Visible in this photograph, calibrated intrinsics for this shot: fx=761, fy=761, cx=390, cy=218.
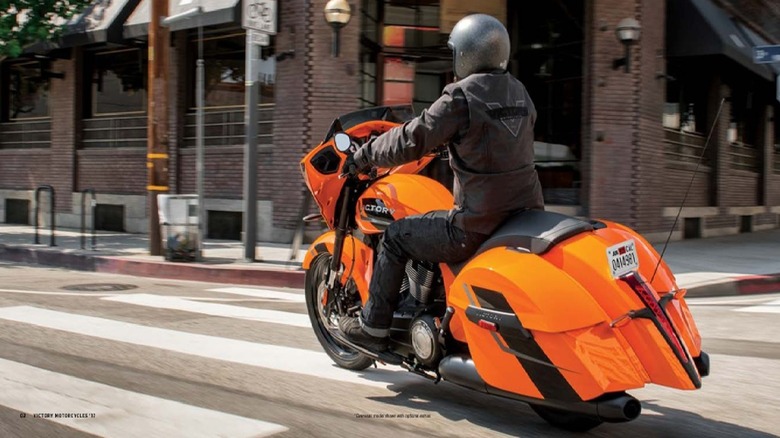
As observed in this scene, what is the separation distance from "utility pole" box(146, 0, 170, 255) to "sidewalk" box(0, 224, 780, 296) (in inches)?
44.6

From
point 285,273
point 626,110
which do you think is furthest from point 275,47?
point 626,110

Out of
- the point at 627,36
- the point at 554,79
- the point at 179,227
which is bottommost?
the point at 179,227

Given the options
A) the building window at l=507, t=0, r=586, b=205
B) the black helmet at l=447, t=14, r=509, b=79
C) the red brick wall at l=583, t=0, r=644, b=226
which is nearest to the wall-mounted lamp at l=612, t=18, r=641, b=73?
the red brick wall at l=583, t=0, r=644, b=226

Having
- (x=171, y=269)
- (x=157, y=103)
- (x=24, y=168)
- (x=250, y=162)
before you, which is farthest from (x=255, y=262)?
(x=24, y=168)

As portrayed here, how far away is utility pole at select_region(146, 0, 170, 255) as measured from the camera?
11.0 metres

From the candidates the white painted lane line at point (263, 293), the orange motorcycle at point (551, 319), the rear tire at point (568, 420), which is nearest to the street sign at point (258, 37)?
the white painted lane line at point (263, 293)

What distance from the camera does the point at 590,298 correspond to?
3082 millimetres

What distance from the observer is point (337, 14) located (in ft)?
42.5

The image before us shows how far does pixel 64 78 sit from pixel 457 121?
1679 cm

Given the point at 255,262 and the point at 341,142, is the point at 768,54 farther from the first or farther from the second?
the point at 341,142

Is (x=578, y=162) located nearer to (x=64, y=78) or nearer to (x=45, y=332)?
(x=45, y=332)

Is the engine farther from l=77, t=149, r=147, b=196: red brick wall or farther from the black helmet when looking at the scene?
l=77, t=149, r=147, b=196: red brick wall

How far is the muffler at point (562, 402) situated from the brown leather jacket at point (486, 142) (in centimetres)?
64

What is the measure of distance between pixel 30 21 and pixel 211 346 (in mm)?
11987
